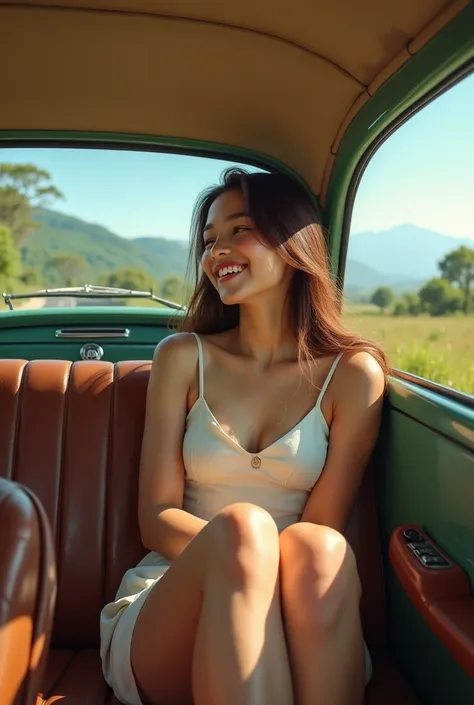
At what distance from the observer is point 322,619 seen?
1474mm

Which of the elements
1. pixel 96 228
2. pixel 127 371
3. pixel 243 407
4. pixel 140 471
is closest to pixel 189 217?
pixel 127 371

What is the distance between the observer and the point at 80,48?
2273 mm

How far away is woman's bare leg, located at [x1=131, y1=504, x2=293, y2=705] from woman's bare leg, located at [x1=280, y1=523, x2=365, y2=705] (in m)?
0.03

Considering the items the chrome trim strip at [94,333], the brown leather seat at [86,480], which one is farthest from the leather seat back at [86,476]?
the chrome trim strip at [94,333]

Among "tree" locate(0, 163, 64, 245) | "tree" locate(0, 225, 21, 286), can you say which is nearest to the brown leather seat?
"tree" locate(0, 225, 21, 286)

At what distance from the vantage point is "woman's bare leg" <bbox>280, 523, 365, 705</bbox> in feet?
4.79

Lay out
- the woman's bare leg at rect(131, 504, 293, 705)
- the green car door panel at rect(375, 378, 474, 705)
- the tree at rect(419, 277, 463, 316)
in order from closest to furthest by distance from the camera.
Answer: the woman's bare leg at rect(131, 504, 293, 705), the green car door panel at rect(375, 378, 474, 705), the tree at rect(419, 277, 463, 316)

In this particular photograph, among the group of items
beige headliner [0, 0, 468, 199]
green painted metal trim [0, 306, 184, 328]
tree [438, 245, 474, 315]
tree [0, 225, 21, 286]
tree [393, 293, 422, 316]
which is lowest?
green painted metal trim [0, 306, 184, 328]

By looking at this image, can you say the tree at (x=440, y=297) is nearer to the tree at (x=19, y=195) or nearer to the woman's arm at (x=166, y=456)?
the woman's arm at (x=166, y=456)

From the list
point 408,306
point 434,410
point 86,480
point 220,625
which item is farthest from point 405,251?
point 220,625

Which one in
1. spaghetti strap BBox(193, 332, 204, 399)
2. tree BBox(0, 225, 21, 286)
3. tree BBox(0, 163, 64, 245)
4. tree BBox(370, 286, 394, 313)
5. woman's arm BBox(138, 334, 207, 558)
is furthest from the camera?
tree BBox(0, 163, 64, 245)

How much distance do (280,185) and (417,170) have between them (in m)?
0.88

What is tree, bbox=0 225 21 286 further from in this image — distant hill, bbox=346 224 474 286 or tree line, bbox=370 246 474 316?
tree line, bbox=370 246 474 316

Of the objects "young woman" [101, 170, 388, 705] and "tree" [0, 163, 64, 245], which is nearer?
"young woman" [101, 170, 388, 705]
